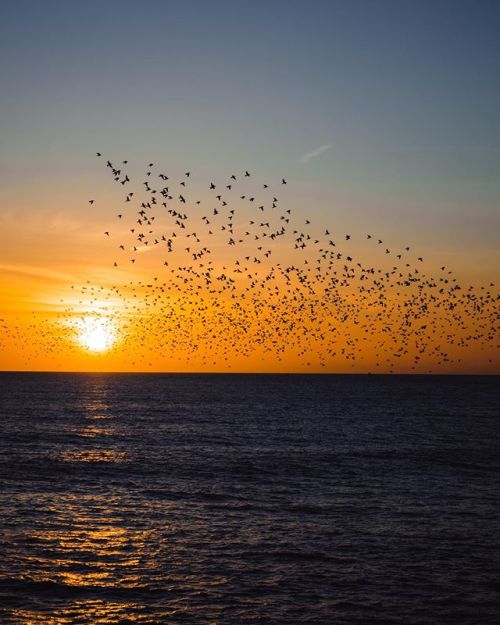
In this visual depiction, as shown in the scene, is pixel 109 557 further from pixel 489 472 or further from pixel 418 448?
pixel 418 448

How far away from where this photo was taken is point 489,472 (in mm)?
54906

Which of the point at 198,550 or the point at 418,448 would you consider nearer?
the point at 198,550

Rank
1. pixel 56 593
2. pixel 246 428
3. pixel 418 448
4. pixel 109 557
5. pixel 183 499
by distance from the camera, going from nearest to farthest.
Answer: pixel 56 593 → pixel 109 557 → pixel 183 499 → pixel 418 448 → pixel 246 428

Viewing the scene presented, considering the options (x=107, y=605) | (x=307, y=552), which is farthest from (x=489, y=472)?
(x=107, y=605)

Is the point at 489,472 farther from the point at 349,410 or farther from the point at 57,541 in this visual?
the point at 349,410

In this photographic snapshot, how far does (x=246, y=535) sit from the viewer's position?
3300 cm

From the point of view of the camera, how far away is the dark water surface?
23.9m

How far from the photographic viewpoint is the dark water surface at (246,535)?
941 inches

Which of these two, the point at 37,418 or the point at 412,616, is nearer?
the point at 412,616

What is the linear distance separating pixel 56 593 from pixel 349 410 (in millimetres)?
123863

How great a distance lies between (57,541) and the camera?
102 feet

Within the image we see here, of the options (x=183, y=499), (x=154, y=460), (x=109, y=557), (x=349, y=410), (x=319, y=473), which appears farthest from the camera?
(x=349, y=410)

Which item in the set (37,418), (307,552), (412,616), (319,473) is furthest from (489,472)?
(37,418)

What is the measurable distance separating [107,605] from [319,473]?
31.1 m
